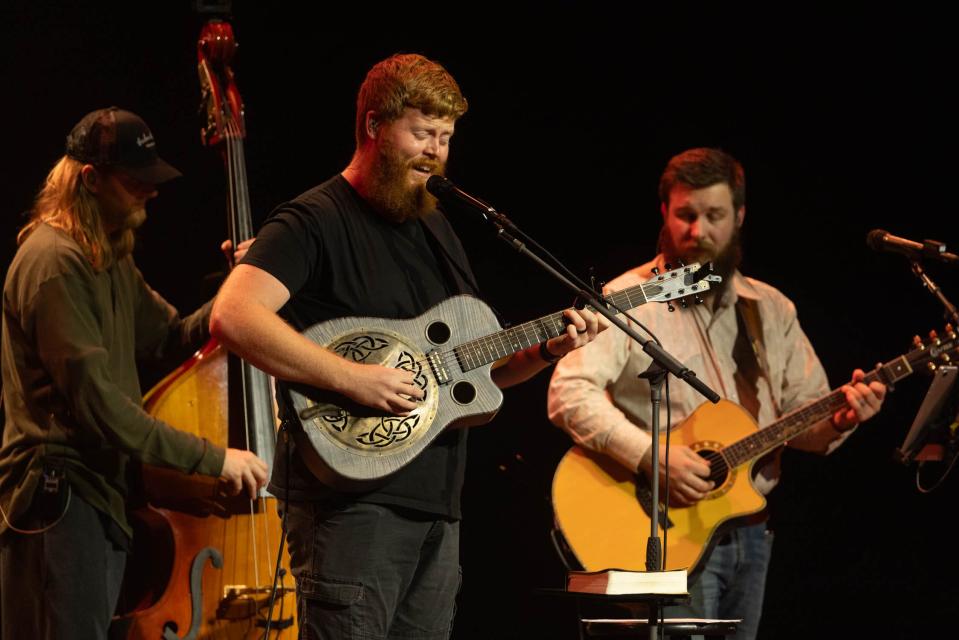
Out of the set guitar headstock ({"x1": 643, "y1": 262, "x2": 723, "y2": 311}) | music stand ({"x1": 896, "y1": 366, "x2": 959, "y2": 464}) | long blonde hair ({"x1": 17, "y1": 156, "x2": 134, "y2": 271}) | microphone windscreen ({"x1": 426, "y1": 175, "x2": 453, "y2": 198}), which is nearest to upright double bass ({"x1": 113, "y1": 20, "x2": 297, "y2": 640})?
long blonde hair ({"x1": 17, "y1": 156, "x2": 134, "y2": 271})

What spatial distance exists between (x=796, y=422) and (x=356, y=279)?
82.6 inches

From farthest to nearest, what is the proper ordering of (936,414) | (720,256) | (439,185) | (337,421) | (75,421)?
1. (720,256)
2. (936,414)
3. (75,421)
4. (439,185)
5. (337,421)

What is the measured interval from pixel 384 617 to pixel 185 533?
1076 mm

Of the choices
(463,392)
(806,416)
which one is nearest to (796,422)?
(806,416)

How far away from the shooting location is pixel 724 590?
388 centimetres

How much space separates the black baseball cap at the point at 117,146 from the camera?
11.1 ft

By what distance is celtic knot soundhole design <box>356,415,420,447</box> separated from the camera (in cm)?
254

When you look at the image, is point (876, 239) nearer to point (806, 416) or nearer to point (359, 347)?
point (806, 416)

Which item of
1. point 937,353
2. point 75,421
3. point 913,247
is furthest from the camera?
point 937,353

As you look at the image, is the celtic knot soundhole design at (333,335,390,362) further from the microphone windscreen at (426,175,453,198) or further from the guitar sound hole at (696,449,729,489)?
the guitar sound hole at (696,449,729,489)

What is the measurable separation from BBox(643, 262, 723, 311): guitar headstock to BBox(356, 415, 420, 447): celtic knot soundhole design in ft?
2.60

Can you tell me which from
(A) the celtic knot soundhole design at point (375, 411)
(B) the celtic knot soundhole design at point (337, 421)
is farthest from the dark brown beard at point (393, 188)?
(B) the celtic knot soundhole design at point (337, 421)

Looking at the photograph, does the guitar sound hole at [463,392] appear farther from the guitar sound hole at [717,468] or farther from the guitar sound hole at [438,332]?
the guitar sound hole at [717,468]

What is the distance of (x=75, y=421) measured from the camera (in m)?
3.19
